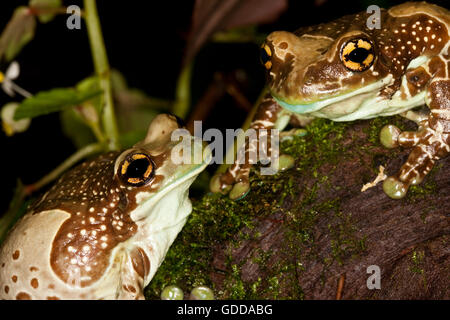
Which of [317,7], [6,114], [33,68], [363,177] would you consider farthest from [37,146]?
[363,177]

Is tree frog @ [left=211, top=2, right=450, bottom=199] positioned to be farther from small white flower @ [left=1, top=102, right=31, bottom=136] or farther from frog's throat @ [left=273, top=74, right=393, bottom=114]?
small white flower @ [left=1, top=102, right=31, bottom=136]

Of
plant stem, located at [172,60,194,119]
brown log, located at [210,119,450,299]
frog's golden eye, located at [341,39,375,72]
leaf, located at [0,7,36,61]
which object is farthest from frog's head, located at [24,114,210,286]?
plant stem, located at [172,60,194,119]

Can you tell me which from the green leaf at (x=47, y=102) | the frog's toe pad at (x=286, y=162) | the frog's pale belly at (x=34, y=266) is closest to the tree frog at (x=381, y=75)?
the frog's toe pad at (x=286, y=162)

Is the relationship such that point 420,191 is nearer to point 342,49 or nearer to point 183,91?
point 342,49

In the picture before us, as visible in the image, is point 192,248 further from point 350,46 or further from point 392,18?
point 392,18

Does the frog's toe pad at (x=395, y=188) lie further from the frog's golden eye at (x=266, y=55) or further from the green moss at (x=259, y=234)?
the frog's golden eye at (x=266, y=55)
